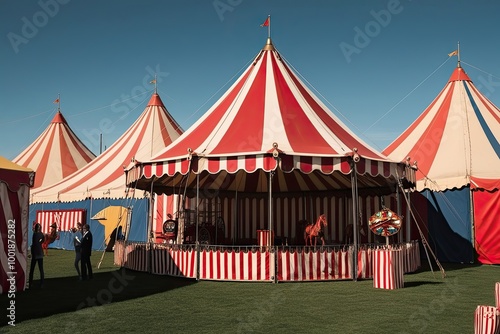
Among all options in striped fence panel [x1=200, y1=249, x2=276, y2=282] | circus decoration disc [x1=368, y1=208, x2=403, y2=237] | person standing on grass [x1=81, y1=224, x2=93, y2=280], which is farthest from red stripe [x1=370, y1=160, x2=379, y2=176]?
person standing on grass [x1=81, y1=224, x2=93, y2=280]

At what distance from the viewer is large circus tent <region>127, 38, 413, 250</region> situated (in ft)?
31.7

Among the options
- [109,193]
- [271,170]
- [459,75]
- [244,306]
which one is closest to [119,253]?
[271,170]

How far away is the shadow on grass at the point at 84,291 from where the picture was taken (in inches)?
273

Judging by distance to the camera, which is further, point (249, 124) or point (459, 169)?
point (459, 169)

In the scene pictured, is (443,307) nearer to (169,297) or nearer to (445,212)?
(169,297)

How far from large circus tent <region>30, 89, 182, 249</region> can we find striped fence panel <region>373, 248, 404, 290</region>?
31.9ft

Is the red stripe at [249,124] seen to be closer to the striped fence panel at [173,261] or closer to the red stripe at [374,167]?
the striped fence panel at [173,261]

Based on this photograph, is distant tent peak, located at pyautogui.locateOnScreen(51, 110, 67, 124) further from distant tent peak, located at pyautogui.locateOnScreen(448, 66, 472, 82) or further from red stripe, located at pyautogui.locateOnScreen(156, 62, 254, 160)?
distant tent peak, located at pyautogui.locateOnScreen(448, 66, 472, 82)

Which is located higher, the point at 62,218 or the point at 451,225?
the point at 62,218

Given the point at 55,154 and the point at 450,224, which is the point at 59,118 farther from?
the point at 450,224

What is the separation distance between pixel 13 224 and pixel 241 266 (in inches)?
161

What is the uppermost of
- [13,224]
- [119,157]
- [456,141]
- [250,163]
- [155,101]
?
[155,101]

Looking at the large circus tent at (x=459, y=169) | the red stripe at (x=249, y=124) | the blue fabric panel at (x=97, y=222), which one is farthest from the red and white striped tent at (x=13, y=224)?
the large circus tent at (x=459, y=169)

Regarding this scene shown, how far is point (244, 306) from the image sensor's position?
7.09 m
